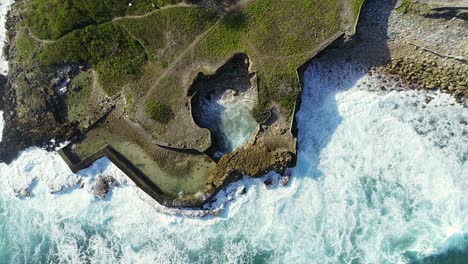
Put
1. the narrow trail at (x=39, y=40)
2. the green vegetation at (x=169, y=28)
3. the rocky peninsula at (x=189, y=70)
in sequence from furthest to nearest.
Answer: the narrow trail at (x=39, y=40) < the green vegetation at (x=169, y=28) < the rocky peninsula at (x=189, y=70)

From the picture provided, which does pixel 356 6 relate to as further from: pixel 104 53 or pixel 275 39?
pixel 104 53

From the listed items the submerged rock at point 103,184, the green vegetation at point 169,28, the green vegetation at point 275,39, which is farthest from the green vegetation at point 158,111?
the submerged rock at point 103,184

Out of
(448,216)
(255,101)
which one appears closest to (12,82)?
(255,101)

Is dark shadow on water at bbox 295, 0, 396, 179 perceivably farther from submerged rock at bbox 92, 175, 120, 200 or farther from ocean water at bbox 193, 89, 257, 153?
submerged rock at bbox 92, 175, 120, 200

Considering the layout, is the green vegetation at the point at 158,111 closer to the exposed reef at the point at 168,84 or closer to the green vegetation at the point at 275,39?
the exposed reef at the point at 168,84

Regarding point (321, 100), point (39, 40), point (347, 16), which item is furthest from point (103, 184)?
point (347, 16)

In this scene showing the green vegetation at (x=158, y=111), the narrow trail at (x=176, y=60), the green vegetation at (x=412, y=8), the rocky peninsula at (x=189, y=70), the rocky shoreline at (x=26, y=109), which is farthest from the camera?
the rocky shoreline at (x=26, y=109)

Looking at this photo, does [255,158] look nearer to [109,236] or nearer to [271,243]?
[271,243]

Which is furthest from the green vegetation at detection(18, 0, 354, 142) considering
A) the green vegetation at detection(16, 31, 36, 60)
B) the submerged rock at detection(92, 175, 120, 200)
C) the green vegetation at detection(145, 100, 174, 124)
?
the submerged rock at detection(92, 175, 120, 200)
